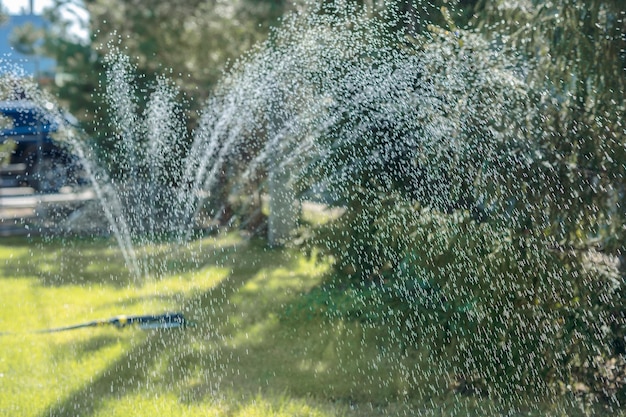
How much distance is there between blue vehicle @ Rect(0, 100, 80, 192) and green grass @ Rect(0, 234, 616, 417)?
11.7 ft

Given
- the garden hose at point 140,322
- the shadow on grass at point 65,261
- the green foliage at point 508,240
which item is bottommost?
the shadow on grass at point 65,261

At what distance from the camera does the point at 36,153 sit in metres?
11.3

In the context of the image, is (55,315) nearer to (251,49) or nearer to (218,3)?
(251,49)

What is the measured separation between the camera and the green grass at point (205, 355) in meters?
3.83

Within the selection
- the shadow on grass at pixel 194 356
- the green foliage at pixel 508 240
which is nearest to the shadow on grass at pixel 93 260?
the shadow on grass at pixel 194 356

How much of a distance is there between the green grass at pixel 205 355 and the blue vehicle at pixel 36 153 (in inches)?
141

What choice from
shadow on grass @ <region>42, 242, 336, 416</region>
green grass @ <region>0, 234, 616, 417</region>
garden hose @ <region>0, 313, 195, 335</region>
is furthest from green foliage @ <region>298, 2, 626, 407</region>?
garden hose @ <region>0, 313, 195, 335</region>

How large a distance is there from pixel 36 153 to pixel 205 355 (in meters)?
7.66

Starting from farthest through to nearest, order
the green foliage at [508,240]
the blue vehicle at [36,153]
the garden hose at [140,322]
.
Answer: the blue vehicle at [36,153] → the garden hose at [140,322] → the green foliage at [508,240]

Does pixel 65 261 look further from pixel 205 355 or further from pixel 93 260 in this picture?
pixel 205 355

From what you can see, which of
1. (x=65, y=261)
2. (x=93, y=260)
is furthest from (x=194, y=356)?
(x=65, y=261)

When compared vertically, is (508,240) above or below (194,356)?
above

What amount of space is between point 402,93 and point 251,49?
428 cm

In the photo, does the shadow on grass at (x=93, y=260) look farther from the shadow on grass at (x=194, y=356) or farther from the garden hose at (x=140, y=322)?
the garden hose at (x=140, y=322)
